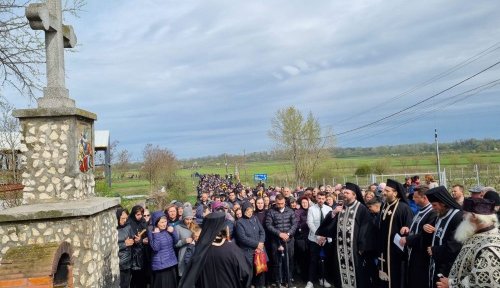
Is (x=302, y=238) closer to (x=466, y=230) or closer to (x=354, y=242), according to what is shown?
(x=354, y=242)

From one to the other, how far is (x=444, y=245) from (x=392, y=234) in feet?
6.50

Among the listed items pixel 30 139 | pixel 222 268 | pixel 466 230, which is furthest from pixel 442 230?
pixel 30 139

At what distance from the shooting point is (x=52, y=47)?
19.9ft

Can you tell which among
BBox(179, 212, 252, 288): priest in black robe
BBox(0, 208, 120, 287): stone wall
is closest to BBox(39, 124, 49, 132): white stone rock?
BBox(0, 208, 120, 287): stone wall

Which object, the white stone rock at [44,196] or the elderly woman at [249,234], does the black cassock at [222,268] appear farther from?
the elderly woman at [249,234]

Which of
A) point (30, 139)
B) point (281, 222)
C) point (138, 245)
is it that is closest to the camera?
point (30, 139)

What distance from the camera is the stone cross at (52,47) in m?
5.69

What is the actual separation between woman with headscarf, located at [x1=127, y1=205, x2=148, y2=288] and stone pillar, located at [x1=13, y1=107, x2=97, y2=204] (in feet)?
7.96

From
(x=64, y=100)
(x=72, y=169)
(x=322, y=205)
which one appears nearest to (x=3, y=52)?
(x=64, y=100)

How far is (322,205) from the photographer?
9.40 meters

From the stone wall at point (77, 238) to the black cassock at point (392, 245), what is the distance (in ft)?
14.3

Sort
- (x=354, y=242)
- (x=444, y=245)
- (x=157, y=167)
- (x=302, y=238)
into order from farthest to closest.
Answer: (x=157, y=167), (x=302, y=238), (x=354, y=242), (x=444, y=245)

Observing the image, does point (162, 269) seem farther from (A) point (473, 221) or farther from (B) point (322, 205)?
(A) point (473, 221)

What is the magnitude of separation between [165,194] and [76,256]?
21.5 meters
